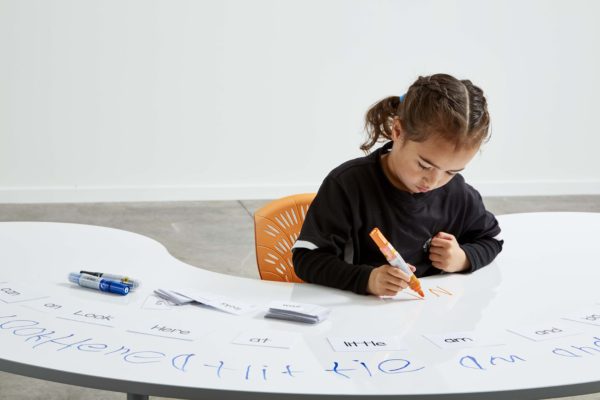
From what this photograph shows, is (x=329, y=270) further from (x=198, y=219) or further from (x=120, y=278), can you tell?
(x=198, y=219)

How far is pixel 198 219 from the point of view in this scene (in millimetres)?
4652

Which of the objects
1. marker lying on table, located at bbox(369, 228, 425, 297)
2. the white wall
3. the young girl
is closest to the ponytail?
the young girl

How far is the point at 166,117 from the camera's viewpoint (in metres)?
5.05

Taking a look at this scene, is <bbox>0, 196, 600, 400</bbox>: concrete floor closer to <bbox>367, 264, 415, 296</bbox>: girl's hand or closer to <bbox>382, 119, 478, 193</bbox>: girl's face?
<bbox>382, 119, 478, 193</bbox>: girl's face

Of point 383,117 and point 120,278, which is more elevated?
point 383,117

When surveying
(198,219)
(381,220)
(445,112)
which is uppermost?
(445,112)

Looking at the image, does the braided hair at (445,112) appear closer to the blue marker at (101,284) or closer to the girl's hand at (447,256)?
the girl's hand at (447,256)

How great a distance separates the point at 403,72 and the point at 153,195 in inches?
74.7

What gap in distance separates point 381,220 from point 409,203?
72mm

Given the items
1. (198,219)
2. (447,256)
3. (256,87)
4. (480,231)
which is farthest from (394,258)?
(256,87)

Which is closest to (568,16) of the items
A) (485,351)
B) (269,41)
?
(269,41)

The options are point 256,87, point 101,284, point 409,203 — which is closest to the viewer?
point 101,284

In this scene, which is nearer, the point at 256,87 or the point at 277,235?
the point at 277,235

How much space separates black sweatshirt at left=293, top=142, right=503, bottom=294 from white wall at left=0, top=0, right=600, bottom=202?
343cm
